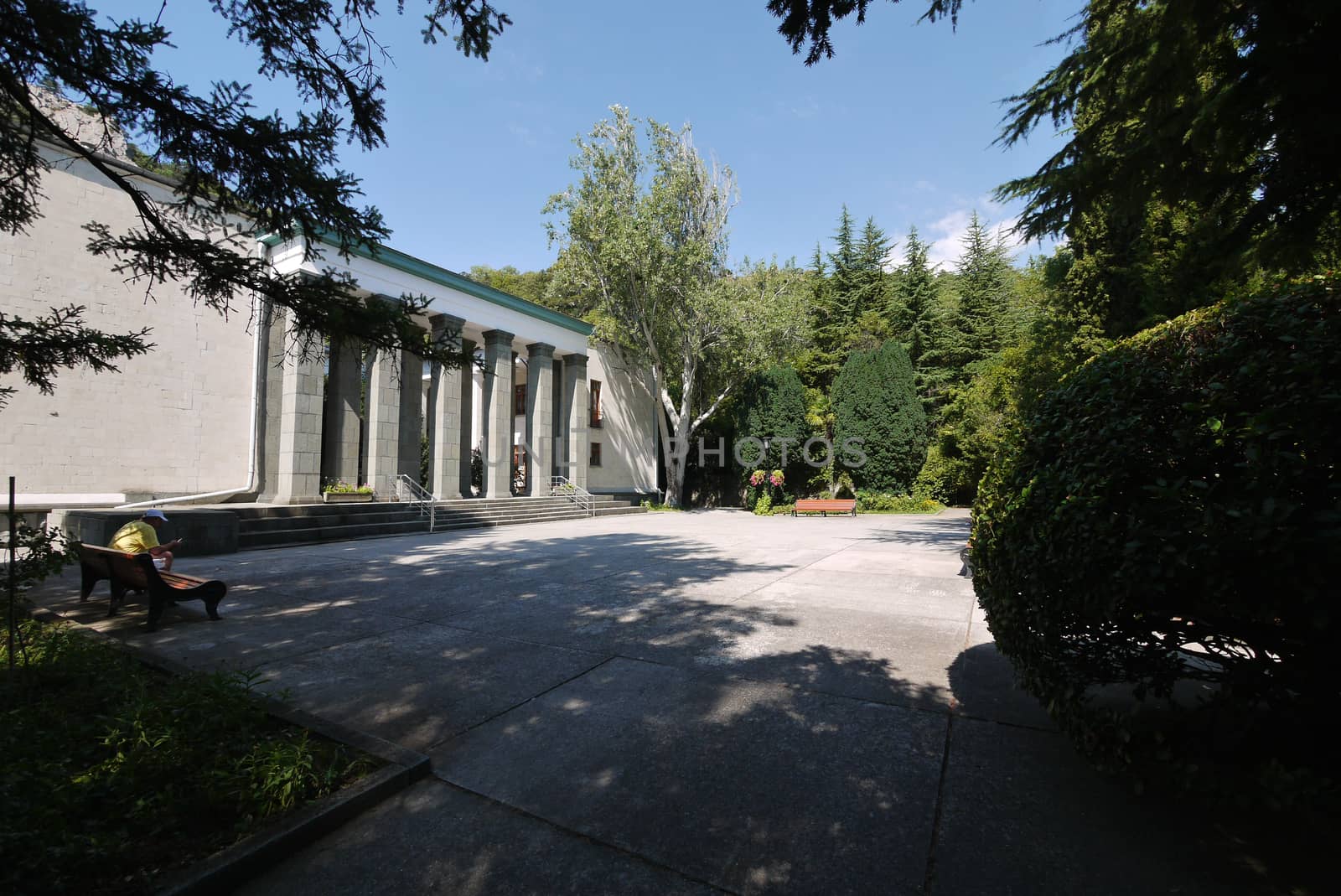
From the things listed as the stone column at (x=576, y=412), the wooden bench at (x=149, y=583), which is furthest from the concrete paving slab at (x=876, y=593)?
the stone column at (x=576, y=412)

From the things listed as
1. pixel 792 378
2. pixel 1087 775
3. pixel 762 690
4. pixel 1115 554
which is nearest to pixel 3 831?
pixel 762 690

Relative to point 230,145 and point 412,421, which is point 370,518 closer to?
point 412,421

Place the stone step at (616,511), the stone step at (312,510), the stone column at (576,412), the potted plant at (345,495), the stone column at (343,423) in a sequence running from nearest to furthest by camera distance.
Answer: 1. the stone step at (312,510)
2. the potted plant at (345,495)
3. the stone column at (343,423)
4. the stone step at (616,511)
5. the stone column at (576,412)

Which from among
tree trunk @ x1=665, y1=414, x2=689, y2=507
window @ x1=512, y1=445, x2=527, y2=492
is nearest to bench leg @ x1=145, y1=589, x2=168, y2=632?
tree trunk @ x1=665, y1=414, x2=689, y2=507

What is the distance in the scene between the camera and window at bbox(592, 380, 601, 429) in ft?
85.7

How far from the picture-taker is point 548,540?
43.3ft

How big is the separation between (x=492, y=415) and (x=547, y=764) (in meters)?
17.6

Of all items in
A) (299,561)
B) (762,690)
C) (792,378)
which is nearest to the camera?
(762,690)

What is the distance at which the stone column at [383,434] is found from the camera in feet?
55.3

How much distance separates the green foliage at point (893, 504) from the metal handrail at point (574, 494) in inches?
436

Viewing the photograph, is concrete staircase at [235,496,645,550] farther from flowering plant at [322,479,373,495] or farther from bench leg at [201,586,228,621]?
bench leg at [201,586,228,621]

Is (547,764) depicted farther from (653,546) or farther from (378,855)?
(653,546)

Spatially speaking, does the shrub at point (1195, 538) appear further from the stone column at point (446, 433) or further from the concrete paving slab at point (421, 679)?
the stone column at point (446, 433)

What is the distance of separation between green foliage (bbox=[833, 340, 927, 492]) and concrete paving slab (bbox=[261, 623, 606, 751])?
72.6ft
